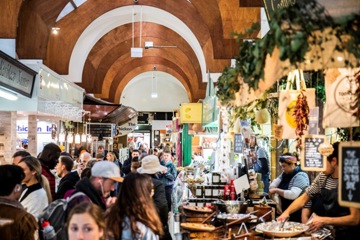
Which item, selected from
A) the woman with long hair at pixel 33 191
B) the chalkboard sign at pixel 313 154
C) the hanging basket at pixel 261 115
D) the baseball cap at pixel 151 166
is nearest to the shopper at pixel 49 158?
the baseball cap at pixel 151 166

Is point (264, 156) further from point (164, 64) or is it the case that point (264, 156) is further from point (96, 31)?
point (164, 64)

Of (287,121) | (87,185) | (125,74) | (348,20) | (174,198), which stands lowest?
(174,198)

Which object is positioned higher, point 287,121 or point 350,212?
point 287,121

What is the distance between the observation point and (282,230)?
194 inches

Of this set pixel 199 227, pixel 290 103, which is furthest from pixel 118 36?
pixel 290 103

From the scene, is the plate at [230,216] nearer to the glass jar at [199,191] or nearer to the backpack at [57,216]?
the glass jar at [199,191]

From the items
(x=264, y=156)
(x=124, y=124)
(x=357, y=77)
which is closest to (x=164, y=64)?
(x=124, y=124)

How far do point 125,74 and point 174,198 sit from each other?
22.3 m

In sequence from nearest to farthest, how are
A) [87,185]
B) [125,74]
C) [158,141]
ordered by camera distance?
[87,185] < [125,74] < [158,141]

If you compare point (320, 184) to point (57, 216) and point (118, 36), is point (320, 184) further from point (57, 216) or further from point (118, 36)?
point (118, 36)

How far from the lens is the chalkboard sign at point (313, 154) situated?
4.88 m

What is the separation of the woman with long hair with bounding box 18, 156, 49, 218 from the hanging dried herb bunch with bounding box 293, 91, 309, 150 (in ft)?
7.61

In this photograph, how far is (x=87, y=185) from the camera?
4457mm

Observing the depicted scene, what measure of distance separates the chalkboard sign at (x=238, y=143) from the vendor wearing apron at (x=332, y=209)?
2752 mm
